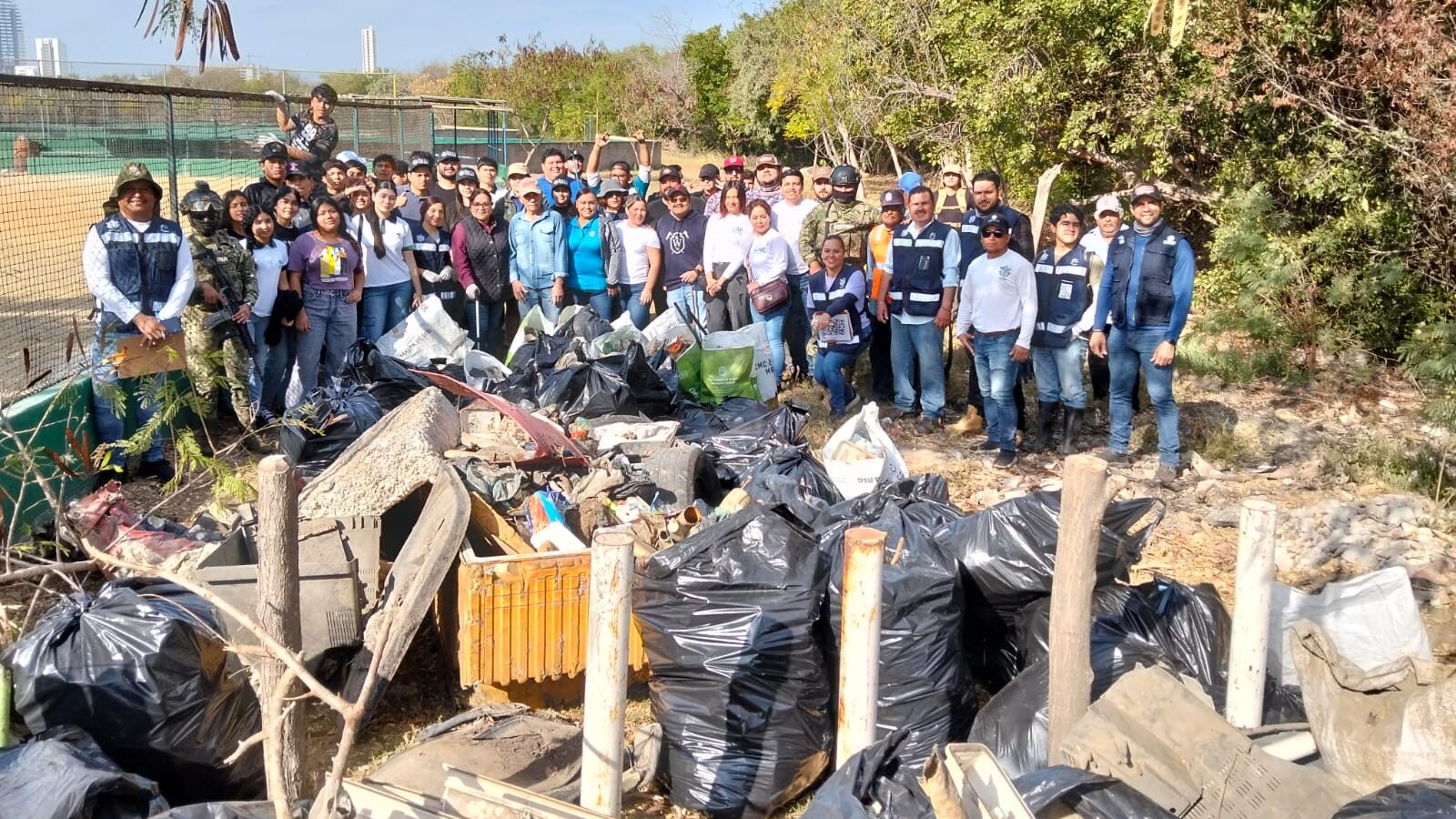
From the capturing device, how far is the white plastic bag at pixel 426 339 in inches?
286

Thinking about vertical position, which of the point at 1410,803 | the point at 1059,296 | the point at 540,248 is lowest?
the point at 1410,803

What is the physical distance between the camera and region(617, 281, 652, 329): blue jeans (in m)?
8.35

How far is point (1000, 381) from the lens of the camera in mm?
6934

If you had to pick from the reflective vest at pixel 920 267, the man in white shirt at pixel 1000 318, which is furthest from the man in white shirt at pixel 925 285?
the man in white shirt at pixel 1000 318

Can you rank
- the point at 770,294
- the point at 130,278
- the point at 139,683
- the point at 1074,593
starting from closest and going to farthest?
the point at 1074,593, the point at 139,683, the point at 130,278, the point at 770,294

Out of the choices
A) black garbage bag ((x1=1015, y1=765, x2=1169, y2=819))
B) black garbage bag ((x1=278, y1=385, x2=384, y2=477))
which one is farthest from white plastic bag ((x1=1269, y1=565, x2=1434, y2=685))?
black garbage bag ((x1=278, y1=385, x2=384, y2=477))

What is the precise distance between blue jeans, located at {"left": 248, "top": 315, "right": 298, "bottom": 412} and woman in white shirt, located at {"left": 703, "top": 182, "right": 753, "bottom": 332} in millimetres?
2926

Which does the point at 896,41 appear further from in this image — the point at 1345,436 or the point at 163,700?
the point at 163,700

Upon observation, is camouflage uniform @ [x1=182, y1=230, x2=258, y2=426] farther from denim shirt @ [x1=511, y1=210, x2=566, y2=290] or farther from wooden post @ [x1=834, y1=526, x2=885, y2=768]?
wooden post @ [x1=834, y1=526, x2=885, y2=768]

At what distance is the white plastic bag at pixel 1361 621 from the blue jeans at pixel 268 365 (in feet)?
18.7

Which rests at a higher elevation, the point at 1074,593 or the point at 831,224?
the point at 831,224

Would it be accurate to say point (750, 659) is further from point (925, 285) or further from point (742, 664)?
point (925, 285)

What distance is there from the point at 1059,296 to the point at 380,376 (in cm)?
403

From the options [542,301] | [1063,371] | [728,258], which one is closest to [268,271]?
[542,301]
